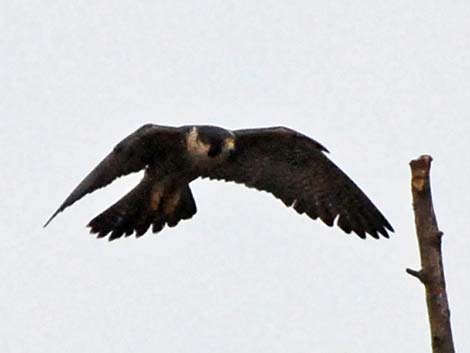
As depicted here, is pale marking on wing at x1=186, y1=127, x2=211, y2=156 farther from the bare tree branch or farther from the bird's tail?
the bare tree branch

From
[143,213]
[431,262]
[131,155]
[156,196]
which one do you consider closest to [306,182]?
[156,196]

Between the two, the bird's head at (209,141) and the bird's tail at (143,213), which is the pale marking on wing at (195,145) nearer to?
the bird's head at (209,141)

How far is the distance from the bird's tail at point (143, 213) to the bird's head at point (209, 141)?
80cm

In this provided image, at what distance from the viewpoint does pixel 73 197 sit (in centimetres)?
1045

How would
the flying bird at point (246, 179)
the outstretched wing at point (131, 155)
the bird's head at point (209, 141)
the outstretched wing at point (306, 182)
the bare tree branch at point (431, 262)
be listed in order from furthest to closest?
the outstretched wing at point (306, 182) < the flying bird at point (246, 179) < the bird's head at point (209, 141) < the outstretched wing at point (131, 155) < the bare tree branch at point (431, 262)

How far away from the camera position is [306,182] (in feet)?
40.1

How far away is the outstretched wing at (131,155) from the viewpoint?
10742mm

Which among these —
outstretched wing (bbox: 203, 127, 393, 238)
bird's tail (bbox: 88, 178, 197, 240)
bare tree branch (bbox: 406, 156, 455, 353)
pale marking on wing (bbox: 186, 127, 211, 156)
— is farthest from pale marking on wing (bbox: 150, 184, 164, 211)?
bare tree branch (bbox: 406, 156, 455, 353)

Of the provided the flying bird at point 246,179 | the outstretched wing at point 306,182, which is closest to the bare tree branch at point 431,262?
the flying bird at point 246,179

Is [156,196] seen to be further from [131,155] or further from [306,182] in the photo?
[306,182]

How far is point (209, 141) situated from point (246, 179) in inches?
48.3

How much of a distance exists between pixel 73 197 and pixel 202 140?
1.31m

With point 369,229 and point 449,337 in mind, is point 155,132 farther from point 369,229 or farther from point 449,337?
point 449,337

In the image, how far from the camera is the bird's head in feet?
36.3
